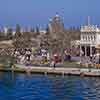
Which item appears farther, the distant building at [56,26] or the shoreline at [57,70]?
the distant building at [56,26]

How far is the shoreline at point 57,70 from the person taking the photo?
146 ft

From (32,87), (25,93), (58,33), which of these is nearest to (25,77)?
(32,87)

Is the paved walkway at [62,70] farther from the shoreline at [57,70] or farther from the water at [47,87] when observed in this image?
the water at [47,87]

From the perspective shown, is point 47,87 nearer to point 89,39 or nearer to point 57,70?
point 57,70

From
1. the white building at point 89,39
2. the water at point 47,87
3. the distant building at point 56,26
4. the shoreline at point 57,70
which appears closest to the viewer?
the water at point 47,87

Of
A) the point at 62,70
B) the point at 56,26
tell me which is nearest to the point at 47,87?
the point at 62,70

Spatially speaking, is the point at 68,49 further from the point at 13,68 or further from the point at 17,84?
the point at 17,84

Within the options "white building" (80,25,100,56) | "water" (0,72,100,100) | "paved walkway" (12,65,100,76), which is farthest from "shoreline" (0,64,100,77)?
"white building" (80,25,100,56)

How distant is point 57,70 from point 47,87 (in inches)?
452

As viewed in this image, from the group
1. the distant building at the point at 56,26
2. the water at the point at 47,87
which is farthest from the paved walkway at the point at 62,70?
the distant building at the point at 56,26

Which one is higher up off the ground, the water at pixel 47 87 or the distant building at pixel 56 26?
the distant building at pixel 56 26

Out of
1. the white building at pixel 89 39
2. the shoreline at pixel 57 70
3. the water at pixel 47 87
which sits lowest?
the water at pixel 47 87

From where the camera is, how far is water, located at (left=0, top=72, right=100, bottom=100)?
31.0 metres

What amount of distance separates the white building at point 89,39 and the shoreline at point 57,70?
1911cm
